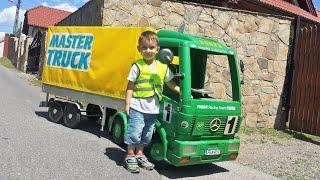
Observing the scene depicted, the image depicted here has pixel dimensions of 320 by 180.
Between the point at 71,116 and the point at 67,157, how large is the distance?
2.46 meters

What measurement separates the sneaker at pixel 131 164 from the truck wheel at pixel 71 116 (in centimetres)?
265

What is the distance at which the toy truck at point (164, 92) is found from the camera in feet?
21.9

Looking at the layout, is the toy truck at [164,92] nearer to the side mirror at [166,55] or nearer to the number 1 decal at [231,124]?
the number 1 decal at [231,124]

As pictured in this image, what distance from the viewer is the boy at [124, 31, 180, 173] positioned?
6.54 metres

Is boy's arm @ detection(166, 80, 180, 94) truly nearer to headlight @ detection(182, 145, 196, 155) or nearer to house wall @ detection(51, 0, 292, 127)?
headlight @ detection(182, 145, 196, 155)

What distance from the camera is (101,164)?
672 cm

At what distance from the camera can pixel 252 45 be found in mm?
12586

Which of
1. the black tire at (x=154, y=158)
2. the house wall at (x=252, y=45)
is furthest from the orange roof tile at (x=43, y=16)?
the black tire at (x=154, y=158)

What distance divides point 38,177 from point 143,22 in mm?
7025

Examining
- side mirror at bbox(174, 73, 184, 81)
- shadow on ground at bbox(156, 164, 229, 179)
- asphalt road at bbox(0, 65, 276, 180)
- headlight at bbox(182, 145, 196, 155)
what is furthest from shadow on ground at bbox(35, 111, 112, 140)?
side mirror at bbox(174, 73, 184, 81)

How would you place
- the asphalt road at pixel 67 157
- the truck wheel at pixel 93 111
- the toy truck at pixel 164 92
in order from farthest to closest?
the truck wheel at pixel 93 111 → the toy truck at pixel 164 92 → the asphalt road at pixel 67 157

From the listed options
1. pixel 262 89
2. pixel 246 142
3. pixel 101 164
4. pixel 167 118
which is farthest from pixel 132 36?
pixel 262 89

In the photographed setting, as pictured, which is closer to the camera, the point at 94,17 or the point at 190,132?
the point at 190,132

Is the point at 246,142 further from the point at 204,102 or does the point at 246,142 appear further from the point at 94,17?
the point at 94,17
